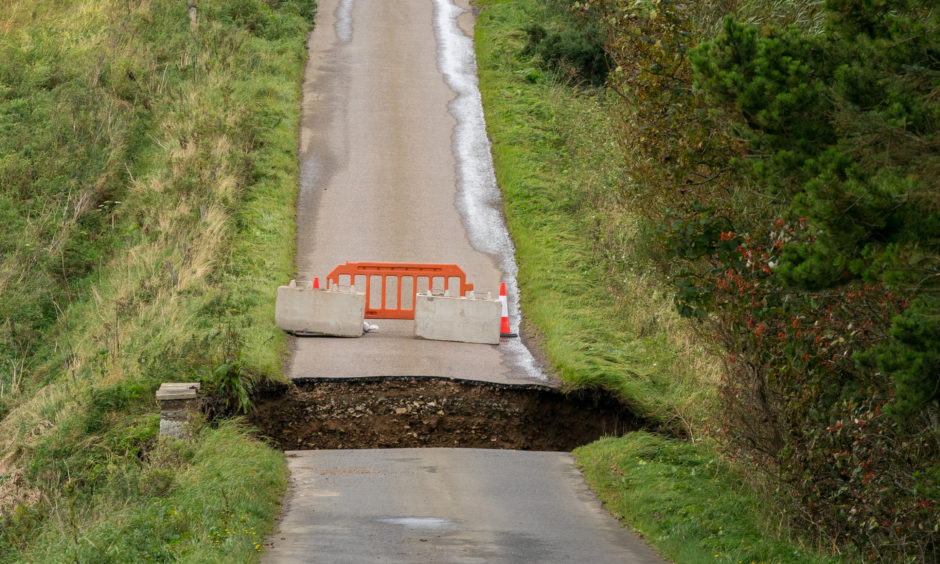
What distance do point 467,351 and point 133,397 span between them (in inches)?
188

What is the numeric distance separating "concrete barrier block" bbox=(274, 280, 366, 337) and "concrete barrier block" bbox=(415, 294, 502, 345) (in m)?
0.91

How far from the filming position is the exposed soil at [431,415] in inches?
558

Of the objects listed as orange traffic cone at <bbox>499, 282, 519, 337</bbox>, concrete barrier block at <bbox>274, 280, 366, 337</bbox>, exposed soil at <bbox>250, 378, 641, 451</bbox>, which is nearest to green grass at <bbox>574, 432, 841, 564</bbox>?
exposed soil at <bbox>250, 378, 641, 451</bbox>

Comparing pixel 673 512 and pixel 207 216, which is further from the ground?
pixel 207 216

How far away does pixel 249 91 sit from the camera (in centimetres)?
2544

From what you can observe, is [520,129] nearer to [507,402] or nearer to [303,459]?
[507,402]

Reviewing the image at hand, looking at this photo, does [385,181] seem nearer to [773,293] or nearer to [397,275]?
[397,275]

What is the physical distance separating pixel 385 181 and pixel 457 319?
23.2 feet

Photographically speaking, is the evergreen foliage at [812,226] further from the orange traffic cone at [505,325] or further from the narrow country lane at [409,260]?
the orange traffic cone at [505,325]

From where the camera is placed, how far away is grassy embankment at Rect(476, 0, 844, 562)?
1054cm

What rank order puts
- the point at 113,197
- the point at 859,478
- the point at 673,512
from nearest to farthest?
the point at 859,478 < the point at 673,512 < the point at 113,197

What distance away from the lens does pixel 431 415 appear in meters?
14.4

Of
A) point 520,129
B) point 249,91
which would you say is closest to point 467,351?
point 520,129

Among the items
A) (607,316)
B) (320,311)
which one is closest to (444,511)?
(320,311)
